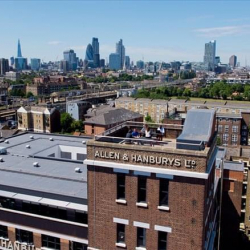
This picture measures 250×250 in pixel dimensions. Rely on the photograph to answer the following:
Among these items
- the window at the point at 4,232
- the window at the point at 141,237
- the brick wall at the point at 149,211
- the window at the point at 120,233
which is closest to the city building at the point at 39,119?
the window at the point at 4,232

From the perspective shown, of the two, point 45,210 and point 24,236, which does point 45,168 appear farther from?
point 24,236

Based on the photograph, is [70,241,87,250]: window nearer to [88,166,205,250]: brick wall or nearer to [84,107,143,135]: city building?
[88,166,205,250]: brick wall

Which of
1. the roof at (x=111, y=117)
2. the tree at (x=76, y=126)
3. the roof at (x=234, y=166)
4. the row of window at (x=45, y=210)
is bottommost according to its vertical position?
the tree at (x=76, y=126)

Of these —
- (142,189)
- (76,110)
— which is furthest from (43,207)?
(76,110)

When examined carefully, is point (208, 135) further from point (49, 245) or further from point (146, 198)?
point (49, 245)

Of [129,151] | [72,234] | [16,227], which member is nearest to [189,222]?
[129,151]

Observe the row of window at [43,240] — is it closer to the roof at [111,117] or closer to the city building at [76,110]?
the roof at [111,117]
